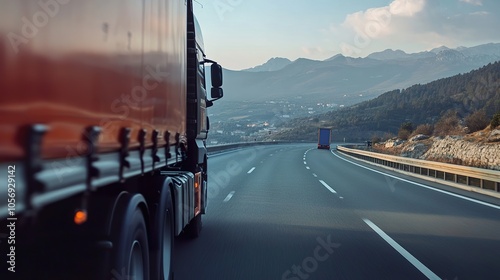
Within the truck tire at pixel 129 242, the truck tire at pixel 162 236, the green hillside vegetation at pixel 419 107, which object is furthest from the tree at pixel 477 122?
the truck tire at pixel 129 242

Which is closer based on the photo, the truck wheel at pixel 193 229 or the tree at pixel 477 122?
the truck wheel at pixel 193 229

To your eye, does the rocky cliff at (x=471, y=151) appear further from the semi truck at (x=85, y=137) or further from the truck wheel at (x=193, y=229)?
the semi truck at (x=85, y=137)

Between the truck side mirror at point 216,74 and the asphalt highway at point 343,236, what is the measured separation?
262 cm

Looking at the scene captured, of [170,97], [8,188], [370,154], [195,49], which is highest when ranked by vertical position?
[195,49]

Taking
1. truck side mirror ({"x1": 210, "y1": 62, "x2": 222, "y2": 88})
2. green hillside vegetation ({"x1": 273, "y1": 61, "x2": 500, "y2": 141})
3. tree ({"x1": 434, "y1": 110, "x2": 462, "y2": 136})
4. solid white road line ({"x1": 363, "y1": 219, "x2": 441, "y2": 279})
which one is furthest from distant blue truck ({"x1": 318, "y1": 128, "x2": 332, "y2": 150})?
truck side mirror ({"x1": 210, "y1": 62, "x2": 222, "y2": 88})

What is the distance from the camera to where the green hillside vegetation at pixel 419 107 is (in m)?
76.8

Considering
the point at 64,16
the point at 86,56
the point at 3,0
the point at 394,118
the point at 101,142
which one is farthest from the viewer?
the point at 394,118

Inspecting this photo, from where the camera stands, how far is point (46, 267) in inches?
143

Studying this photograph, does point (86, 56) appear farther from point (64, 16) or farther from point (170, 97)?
point (170, 97)

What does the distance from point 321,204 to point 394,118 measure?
102387mm

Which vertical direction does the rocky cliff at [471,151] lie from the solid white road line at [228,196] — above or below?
above

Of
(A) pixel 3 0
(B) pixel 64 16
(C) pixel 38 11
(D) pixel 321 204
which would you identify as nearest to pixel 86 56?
(B) pixel 64 16

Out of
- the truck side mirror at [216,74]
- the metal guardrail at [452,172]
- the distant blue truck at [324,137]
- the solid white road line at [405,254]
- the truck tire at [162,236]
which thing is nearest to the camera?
the truck tire at [162,236]

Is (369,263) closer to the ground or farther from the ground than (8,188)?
closer to the ground
